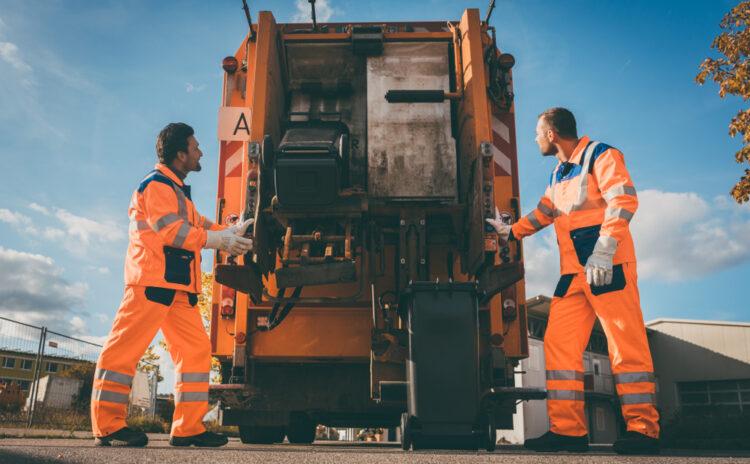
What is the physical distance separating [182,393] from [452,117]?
2.51m

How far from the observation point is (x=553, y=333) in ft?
11.5

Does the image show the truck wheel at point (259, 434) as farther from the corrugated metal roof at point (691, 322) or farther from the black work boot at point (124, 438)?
the corrugated metal roof at point (691, 322)

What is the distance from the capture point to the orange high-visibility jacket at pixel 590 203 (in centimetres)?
332

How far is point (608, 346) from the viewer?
10.4 ft

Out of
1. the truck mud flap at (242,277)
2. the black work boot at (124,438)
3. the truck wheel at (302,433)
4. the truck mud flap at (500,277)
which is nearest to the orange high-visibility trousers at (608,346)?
the truck mud flap at (500,277)

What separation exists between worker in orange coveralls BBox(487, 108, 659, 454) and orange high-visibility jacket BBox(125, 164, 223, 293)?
5.71 feet

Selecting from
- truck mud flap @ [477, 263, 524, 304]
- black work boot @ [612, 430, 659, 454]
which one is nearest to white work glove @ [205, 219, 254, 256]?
truck mud flap @ [477, 263, 524, 304]

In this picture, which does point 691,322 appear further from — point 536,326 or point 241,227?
point 241,227

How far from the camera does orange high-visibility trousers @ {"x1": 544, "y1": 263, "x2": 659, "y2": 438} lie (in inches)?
125

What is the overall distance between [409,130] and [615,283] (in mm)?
1789

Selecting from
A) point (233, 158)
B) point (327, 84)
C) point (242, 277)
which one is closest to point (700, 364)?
point (327, 84)

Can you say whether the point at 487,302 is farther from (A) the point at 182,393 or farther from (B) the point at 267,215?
(A) the point at 182,393

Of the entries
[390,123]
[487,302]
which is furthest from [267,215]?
[487,302]

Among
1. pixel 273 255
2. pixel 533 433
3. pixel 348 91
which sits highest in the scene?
pixel 348 91
